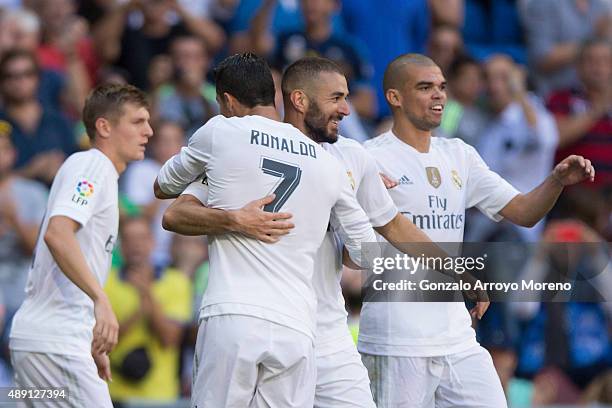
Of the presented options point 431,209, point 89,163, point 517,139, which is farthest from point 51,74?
point 431,209

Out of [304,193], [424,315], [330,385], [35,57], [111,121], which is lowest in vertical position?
[330,385]

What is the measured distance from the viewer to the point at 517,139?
12258mm

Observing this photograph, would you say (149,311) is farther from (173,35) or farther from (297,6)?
(297,6)

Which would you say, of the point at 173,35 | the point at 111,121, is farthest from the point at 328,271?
the point at 173,35

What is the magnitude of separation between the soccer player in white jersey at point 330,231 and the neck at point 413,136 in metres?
0.80

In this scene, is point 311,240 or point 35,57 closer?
point 311,240

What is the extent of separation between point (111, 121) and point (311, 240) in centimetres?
188

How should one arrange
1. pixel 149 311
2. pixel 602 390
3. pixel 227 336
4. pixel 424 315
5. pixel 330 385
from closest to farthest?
pixel 227 336 < pixel 330 385 < pixel 424 315 < pixel 149 311 < pixel 602 390

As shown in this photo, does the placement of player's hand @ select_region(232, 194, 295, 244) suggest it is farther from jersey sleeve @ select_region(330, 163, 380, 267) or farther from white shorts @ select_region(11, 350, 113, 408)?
white shorts @ select_region(11, 350, 113, 408)

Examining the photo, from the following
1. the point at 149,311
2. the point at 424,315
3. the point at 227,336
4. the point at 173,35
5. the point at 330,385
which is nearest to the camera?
the point at 227,336

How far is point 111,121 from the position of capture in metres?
7.58

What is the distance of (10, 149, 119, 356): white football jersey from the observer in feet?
23.5

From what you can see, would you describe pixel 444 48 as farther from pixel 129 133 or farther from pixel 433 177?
pixel 129 133

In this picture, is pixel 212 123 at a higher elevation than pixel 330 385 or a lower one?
higher
